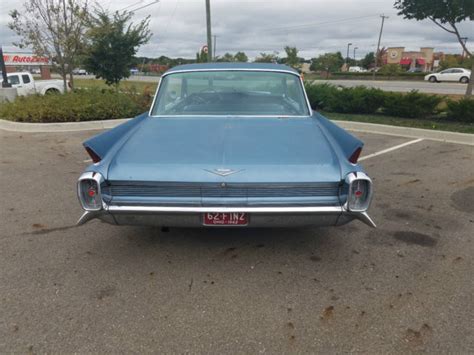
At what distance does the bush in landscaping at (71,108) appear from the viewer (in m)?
10.3

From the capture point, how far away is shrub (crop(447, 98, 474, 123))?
31.3 ft

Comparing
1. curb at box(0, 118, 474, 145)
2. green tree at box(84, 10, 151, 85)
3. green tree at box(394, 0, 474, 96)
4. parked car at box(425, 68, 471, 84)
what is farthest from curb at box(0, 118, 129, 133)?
parked car at box(425, 68, 471, 84)

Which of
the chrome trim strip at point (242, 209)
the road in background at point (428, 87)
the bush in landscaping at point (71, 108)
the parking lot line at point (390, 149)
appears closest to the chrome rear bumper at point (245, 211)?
the chrome trim strip at point (242, 209)

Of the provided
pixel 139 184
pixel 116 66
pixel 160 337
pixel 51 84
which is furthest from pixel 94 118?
pixel 160 337

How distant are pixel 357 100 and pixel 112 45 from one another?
991 centimetres

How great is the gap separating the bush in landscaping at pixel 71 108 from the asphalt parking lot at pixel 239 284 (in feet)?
21.0

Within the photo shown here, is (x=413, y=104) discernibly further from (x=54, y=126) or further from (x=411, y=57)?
(x=411, y=57)

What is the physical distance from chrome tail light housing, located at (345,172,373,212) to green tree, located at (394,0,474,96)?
959 centimetres

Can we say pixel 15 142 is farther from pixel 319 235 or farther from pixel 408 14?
pixel 408 14

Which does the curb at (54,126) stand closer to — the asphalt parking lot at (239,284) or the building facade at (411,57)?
the asphalt parking lot at (239,284)

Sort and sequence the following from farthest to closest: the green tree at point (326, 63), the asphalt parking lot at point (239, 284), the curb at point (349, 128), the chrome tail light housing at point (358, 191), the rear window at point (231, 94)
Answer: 1. the green tree at point (326, 63)
2. the curb at point (349, 128)
3. the rear window at point (231, 94)
4. the chrome tail light housing at point (358, 191)
5. the asphalt parking lot at point (239, 284)

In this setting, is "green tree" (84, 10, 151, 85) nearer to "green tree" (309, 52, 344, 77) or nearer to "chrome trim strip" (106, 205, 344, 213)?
"chrome trim strip" (106, 205, 344, 213)

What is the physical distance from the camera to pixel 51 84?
16859 mm

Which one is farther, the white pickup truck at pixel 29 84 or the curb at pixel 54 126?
the white pickup truck at pixel 29 84
